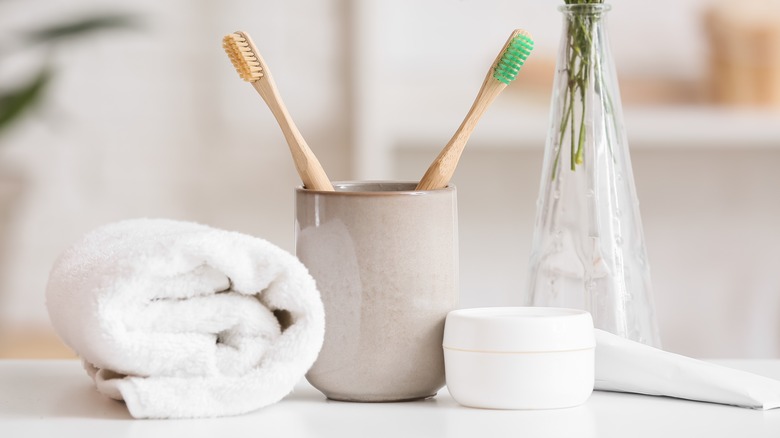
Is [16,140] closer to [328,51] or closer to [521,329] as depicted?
[328,51]

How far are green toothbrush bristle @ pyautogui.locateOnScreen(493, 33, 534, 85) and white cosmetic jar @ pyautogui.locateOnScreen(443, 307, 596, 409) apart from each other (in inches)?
5.3

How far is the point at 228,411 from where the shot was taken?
50 cm

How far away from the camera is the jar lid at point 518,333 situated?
51cm

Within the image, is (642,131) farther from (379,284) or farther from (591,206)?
(379,284)

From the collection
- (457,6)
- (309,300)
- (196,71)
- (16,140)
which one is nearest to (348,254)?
(309,300)

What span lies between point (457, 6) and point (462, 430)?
115 cm

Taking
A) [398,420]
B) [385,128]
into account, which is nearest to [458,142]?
[398,420]

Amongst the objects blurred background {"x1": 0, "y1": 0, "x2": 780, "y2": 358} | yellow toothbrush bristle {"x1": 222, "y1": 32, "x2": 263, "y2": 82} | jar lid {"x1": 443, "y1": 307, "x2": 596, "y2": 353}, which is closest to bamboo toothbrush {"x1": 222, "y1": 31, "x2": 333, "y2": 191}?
yellow toothbrush bristle {"x1": 222, "y1": 32, "x2": 263, "y2": 82}

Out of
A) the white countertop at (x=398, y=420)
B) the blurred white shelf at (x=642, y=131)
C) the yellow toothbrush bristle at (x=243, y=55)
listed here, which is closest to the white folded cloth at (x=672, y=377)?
the white countertop at (x=398, y=420)

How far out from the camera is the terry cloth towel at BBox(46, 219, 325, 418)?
0.49 metres

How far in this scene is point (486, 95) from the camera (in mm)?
552

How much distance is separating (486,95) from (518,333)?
0.14 meters

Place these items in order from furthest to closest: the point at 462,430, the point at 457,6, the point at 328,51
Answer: the point at 328,51 → the point at 457,6 → the point at 462,430

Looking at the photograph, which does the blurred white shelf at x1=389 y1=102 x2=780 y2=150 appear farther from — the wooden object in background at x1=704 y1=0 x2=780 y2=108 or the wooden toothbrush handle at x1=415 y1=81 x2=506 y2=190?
the wooden toothbrush handle at x1=415 y1=81 x2=506 y2=190
